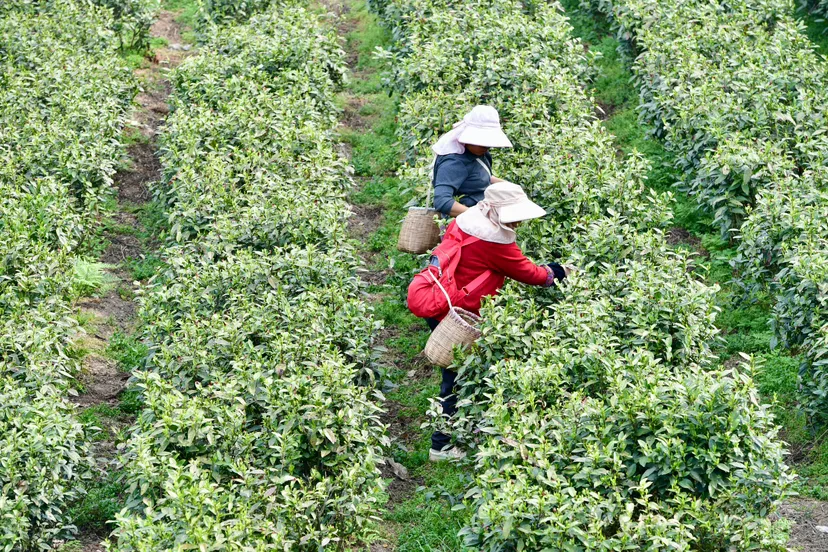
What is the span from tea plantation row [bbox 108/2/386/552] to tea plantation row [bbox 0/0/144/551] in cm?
56

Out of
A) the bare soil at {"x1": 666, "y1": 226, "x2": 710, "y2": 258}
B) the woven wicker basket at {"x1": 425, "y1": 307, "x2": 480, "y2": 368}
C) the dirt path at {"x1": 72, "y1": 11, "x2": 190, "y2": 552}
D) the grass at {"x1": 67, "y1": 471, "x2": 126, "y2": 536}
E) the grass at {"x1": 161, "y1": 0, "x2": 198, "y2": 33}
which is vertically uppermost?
the woven wicker basket at {"x1": 425, "y1": 307, "x2": 480, "y2": 368}

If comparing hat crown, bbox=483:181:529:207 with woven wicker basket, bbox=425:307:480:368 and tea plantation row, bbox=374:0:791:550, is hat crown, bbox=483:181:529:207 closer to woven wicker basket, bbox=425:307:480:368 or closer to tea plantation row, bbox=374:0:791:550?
tea plantation row, bbox=374:0:791:550

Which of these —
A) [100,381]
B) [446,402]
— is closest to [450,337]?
[446,402]

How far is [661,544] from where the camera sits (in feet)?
16.4

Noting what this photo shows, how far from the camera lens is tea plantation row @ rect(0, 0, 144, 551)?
6.03m

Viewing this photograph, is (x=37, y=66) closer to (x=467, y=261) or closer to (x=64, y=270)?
(x=64, y=270)

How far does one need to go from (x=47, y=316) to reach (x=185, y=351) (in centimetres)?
145

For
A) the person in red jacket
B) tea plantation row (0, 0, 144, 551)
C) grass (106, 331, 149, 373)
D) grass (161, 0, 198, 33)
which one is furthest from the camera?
grass (161, 0, 198, 33)

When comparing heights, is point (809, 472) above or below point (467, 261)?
below

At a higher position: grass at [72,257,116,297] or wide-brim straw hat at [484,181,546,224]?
wide-brim straw hat at [484,181,546,224]

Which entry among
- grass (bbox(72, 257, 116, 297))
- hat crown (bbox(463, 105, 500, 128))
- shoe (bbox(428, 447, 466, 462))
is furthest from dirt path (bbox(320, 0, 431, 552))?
grass (bbox(72, 257, 116, 297))

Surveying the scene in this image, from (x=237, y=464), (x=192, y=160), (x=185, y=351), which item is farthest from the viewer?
(x=192, y=160)

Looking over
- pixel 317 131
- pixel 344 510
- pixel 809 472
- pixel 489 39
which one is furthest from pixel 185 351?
pixel 489 39

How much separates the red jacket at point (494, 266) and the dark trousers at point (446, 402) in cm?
48
